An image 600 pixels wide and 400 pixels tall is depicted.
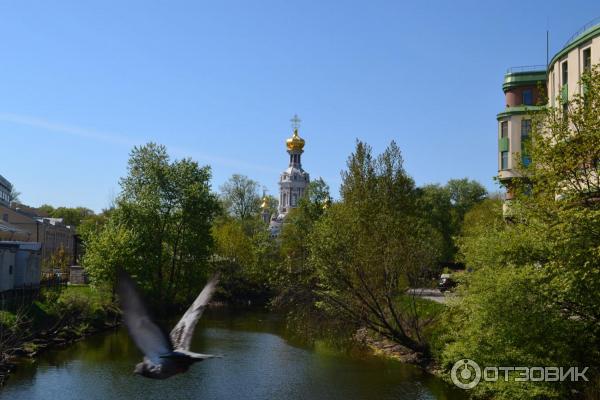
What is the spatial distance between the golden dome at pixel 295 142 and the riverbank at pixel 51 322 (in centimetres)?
9502

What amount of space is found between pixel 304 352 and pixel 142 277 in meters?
20.6

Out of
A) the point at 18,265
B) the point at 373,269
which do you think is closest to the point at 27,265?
the point at 18,265

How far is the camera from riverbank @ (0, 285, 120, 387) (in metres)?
34.6

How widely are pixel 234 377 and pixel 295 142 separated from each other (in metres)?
117

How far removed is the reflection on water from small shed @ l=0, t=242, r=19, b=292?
809 cm

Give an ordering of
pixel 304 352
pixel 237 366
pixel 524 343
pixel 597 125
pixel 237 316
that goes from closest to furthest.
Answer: pixel 597 125, pixel 524 343, pixel 237 366, pixel 304 352, pixel 237 316

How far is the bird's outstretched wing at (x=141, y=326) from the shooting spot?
37.4 ft

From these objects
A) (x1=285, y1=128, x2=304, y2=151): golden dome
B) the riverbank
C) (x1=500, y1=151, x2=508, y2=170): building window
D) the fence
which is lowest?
the riverbank

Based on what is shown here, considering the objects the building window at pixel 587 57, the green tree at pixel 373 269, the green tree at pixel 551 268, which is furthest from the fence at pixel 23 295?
the building window at pixel 587 57

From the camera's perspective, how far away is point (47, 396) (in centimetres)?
2812

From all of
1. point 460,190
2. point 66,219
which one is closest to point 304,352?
point 460,190

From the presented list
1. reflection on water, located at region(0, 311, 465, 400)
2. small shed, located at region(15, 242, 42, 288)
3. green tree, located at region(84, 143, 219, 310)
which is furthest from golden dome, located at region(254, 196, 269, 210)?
reflection on water, located at region(0, 311, 465, 400)

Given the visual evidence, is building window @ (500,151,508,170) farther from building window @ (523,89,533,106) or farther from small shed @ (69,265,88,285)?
small shed @ (69,265,88,285)

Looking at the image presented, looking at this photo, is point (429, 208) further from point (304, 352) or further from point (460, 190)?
point (304, 352)
